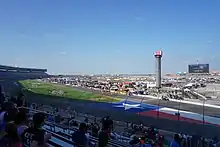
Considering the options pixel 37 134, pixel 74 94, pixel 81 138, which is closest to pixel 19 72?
pixel 74 94

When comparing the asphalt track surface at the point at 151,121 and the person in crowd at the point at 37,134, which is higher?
the person in crowd at the point at 37,134

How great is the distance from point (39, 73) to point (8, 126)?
6704cm

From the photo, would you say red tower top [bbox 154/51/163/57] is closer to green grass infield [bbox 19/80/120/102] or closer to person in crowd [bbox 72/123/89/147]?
green grass infield [bbox 19/80/120/102]

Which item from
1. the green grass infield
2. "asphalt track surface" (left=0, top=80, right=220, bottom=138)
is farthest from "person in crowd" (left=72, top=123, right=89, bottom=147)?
the green grass infield

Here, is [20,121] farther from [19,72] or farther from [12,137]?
[19,72]

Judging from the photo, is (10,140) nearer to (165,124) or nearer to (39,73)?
(165,124)

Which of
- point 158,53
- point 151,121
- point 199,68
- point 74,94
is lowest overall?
point 74,94

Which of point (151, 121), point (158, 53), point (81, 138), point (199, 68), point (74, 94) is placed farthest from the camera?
point (199, 68)

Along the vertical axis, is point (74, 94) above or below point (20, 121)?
below

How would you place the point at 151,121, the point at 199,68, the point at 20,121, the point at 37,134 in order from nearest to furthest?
the point at 37,134 < the point at 20,121 < the point at 151,121 < the point at 199,68

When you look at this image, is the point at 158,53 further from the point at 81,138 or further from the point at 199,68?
the point at 81,138

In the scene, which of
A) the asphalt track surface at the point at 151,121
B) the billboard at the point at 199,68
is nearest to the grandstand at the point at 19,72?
the asphalt track surface at the point at 151,121

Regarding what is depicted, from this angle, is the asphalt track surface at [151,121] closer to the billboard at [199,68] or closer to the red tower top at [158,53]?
the red tower top at [158,53]

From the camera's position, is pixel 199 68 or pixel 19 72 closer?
pixel 19 72
